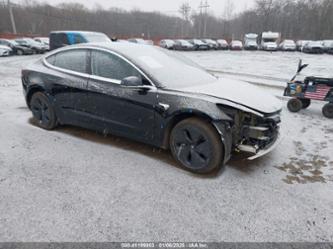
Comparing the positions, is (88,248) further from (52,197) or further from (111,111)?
(111,111)

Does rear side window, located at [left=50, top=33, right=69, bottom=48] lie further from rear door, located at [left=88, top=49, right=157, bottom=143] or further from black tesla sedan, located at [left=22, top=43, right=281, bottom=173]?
rear door, located at [left=88, top=49, right=157, bottom=143]

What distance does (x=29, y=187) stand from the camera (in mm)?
2688

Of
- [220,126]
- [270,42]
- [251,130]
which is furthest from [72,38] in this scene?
[270,42]

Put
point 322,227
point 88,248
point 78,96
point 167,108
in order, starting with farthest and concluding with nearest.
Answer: point 78,96 < point 167,108 < point 322,227 < point 88,248

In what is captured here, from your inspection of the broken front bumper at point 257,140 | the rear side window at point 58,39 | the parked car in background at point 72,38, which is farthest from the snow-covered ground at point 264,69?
the rear side window at point 58,39

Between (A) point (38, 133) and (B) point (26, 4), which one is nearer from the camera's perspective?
(A) point (38, 133)

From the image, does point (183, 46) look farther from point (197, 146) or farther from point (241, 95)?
point (197, 146)

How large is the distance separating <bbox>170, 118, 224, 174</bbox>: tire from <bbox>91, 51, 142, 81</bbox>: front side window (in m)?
0.93

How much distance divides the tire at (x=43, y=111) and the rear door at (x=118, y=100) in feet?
3.14

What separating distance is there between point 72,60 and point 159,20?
69.2 m

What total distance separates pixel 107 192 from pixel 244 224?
1434mm

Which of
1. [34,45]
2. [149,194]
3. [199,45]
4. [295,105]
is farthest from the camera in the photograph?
[199,45]

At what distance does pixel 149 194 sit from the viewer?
8.56ft

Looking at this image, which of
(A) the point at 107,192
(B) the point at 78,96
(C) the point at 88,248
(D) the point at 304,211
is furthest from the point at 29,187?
(D) the point at 304,211
